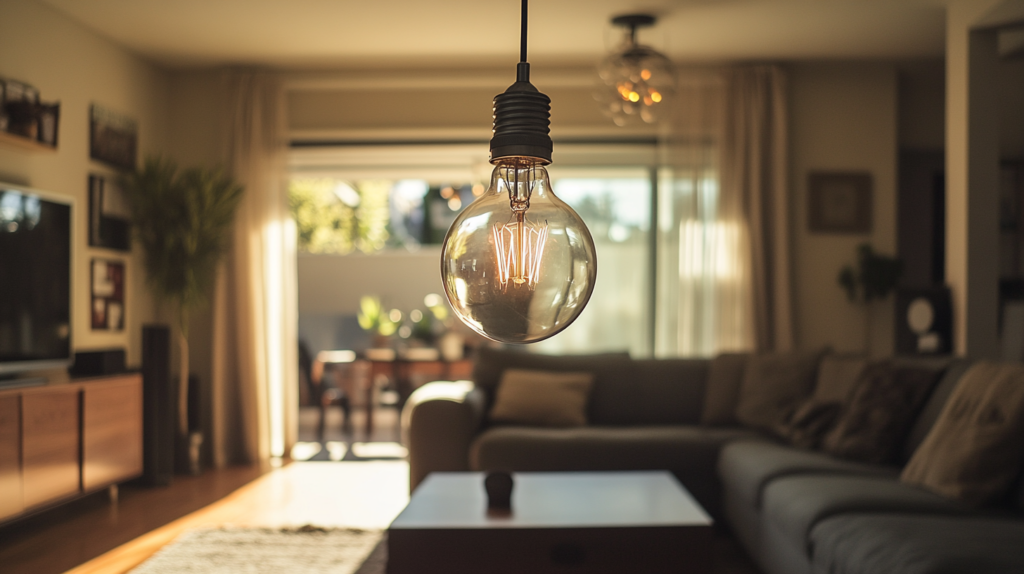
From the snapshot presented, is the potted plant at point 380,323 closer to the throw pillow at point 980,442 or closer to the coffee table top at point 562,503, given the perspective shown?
the coffee table top at point 562,503

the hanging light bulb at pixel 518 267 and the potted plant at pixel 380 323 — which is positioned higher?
the hanging light bulb at pixel 518 267

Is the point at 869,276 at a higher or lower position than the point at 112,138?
Answer: lower

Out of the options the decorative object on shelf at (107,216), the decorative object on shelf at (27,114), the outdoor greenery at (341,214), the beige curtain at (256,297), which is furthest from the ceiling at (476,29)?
the outdoor greenery at (341,214)

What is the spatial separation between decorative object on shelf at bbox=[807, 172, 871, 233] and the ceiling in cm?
83

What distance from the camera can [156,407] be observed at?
4.50m

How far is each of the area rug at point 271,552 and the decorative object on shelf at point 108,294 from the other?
6.06 ft

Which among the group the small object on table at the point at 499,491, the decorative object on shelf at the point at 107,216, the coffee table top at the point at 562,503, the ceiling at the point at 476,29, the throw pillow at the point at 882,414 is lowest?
the coffee table top at the point at 562,503

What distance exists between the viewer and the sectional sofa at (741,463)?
6.12ft

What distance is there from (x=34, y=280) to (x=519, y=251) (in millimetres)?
3877

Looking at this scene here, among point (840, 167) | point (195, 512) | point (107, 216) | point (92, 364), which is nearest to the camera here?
point (195, 512)

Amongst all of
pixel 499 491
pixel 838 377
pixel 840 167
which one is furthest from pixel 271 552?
pixel 840 167

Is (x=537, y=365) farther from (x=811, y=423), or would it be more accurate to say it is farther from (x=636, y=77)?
(x=636, y=77)

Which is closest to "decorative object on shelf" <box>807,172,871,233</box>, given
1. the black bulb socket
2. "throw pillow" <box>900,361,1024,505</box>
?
"throw pillow" <box>900,361,1024,505</box>

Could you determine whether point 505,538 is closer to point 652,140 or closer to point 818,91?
point 652,140
